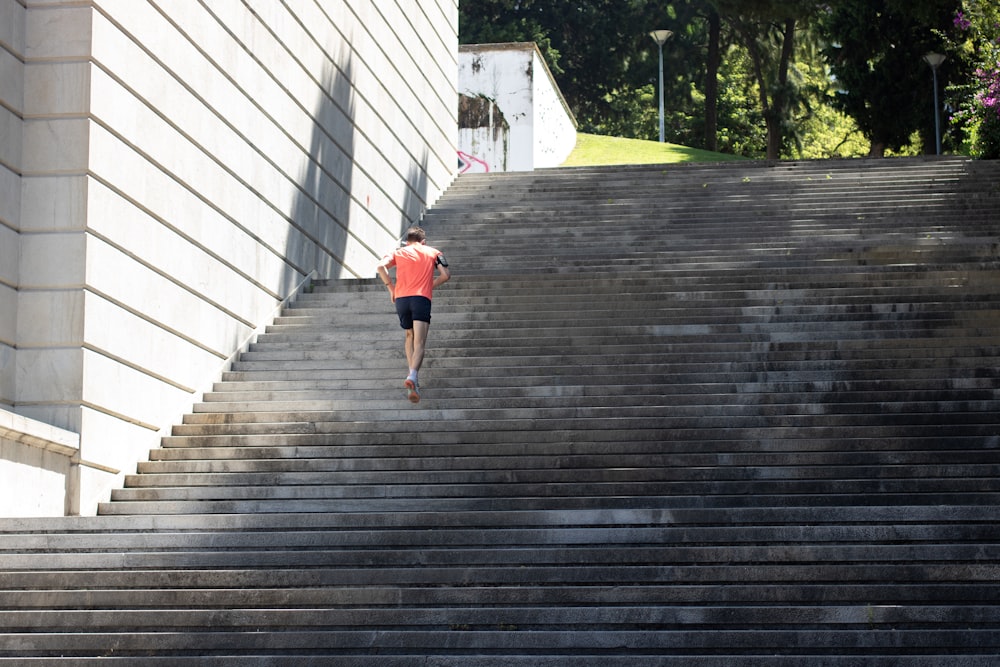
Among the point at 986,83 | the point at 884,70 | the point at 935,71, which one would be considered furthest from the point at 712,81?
the point at 986,83

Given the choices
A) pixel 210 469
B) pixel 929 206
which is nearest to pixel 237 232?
pixel 210 469

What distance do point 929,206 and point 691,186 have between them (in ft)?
11.3

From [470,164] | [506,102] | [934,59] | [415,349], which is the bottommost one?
[415,349]

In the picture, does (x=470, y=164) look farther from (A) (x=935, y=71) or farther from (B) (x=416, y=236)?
(B) (x=416, y=236)

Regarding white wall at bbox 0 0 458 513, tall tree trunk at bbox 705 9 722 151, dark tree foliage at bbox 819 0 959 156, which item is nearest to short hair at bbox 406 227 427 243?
white wall at bbox 0 0 458 513

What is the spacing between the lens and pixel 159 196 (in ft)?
36.8

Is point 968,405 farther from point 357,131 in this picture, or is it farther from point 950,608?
point 357,131

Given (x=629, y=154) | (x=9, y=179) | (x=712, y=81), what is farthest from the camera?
(x=712, y=81)

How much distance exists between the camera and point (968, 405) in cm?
1028

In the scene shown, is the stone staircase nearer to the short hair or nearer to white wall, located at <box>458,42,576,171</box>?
the short hair

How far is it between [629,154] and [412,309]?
26533 mm

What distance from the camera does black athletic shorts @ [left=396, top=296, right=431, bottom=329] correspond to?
35.9ft

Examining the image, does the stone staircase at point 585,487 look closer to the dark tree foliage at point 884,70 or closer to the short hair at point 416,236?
the short hair at point 416,236

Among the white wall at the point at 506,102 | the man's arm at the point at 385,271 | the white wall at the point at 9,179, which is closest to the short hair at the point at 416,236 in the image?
the man's arm at the point at 385,271
